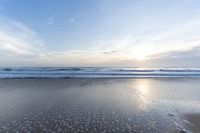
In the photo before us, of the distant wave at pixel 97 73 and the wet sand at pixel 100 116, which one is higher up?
the distant wave at pixel 97 73

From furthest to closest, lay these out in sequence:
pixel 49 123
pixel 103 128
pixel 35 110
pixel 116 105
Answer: pixel 116 105 < pixel 35 110 < pixel 49 123 < pixel 103 128

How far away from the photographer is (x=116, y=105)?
26.2 feet

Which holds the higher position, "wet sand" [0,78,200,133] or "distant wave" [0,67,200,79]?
"distant wave" [0,67,200,79]

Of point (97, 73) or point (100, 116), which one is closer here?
point (100, 116)

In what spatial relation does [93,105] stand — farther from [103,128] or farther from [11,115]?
[11,115]

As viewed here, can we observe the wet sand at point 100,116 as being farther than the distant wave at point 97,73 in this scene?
No

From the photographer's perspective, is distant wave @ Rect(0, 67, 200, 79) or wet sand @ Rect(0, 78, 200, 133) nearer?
wet sand @ Rect(0, 78, 200, 133)

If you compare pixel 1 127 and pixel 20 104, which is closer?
pixel 1 127

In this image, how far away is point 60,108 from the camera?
7.64 m

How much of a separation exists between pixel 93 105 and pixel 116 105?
1267 millimetres

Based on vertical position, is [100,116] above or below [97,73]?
below

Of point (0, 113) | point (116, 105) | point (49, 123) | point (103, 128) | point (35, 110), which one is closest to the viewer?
point (103, 128)

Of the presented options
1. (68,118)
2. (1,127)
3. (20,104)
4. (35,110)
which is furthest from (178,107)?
(20,104)

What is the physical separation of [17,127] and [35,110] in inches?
76.8
